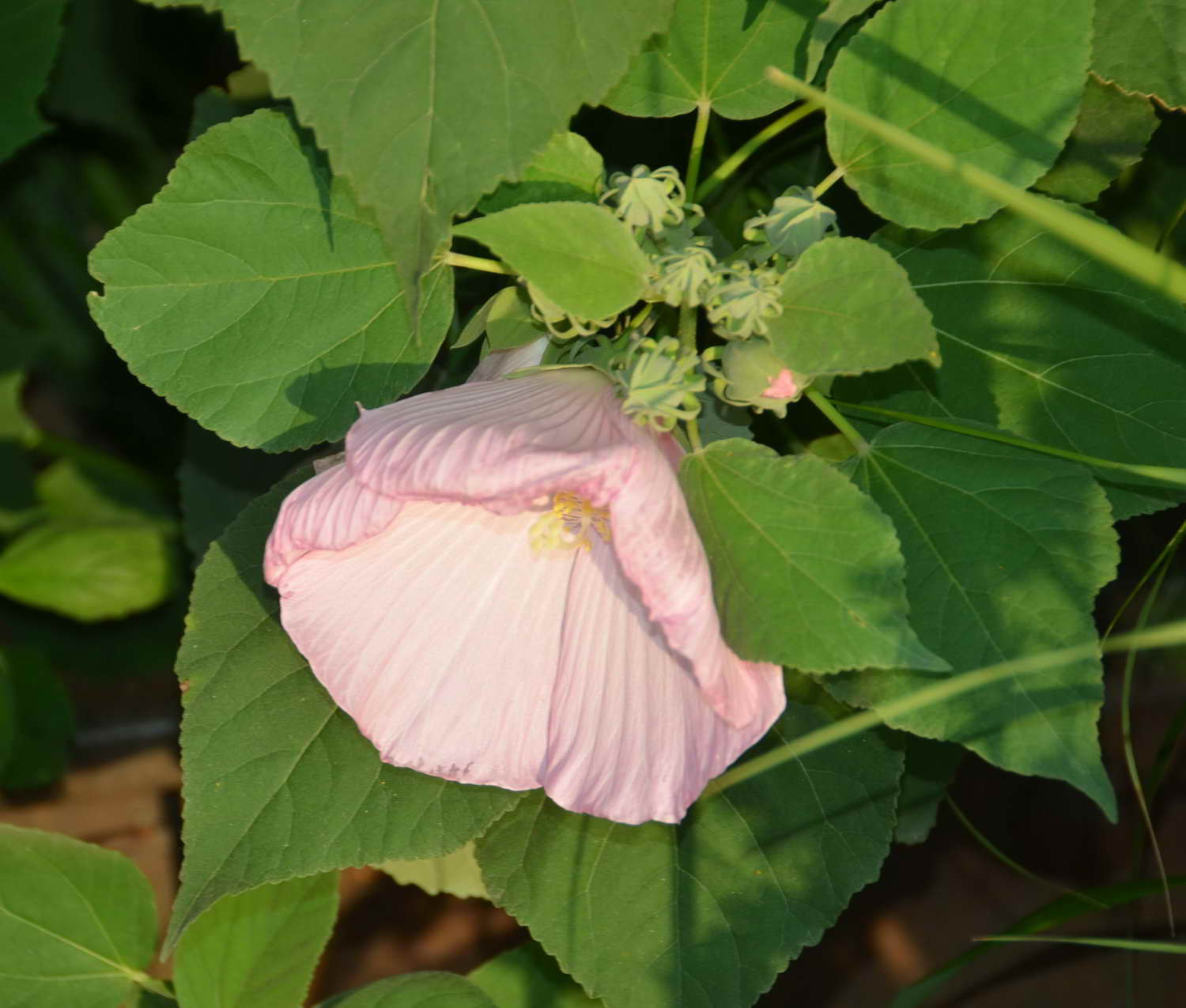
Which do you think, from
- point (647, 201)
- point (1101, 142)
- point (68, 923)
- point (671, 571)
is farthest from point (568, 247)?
point (68, 923)

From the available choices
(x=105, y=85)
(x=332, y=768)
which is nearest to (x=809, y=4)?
(x=332, y=768)

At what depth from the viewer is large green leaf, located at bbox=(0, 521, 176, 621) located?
137 cm

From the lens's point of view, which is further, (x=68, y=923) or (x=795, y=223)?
(x=68, y=923)

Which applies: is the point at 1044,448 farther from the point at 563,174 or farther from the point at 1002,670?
the point at 563,174

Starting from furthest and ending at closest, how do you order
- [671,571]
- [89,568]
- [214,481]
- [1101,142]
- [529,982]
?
[89,568] → [214,481] → [529,982] → [1101,142] → [671,571]

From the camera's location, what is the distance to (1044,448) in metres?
0.69

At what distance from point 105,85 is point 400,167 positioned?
0.99 meters

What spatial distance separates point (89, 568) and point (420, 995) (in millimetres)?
678

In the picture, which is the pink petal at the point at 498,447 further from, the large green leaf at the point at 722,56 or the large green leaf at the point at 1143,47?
the large green leaf at the point at 1143,47

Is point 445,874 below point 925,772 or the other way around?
below

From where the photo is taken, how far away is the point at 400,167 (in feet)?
1.99

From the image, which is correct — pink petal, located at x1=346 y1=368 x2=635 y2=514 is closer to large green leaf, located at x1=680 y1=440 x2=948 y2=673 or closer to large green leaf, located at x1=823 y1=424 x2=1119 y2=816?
large green leaf, located at x1=680 y1=440 x2=948 y2=673

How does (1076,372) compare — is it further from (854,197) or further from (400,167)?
(400,167)

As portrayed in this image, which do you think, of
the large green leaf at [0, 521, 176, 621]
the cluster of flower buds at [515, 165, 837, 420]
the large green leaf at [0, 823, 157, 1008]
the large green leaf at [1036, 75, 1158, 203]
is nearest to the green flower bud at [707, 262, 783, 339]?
the cluster of flower buds at [515, 165, 837, 420]
